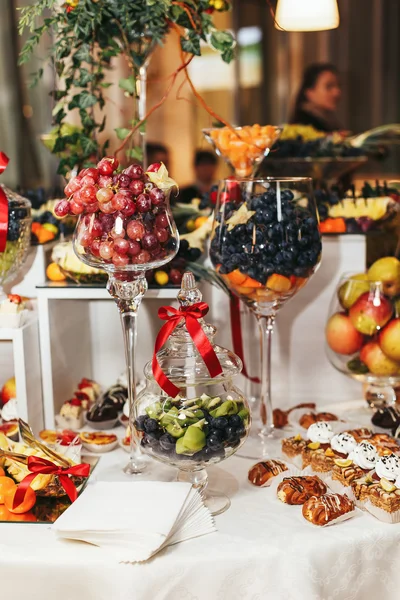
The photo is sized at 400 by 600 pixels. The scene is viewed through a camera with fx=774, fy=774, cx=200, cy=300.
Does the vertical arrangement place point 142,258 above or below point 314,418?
above

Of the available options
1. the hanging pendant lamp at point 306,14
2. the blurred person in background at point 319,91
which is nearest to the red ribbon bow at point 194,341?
the hanging pendant lamp at point 306,14

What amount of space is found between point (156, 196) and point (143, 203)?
3cm

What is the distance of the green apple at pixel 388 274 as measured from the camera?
1.52m

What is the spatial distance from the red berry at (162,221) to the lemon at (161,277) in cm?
32

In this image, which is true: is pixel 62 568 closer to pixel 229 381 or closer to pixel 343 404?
pixel 229 381

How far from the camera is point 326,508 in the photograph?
3.80ft

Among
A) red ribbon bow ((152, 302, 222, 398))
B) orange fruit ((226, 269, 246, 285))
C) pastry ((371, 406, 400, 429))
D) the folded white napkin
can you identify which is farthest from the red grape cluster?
pastry ((371, 406, 400, 429))

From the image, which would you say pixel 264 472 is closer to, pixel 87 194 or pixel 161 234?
pixel 161 234

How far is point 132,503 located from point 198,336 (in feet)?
0.86

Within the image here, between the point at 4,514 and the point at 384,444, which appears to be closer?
the point at 4,514

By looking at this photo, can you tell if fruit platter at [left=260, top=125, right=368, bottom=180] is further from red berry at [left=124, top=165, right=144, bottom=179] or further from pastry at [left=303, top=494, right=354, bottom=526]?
pastry at [left=303, top=494, right=354, bottom=526]

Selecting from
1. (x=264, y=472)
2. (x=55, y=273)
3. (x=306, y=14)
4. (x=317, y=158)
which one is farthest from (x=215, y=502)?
(x=317, y=158)

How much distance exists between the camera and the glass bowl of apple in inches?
58.5

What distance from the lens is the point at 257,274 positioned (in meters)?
1.43
